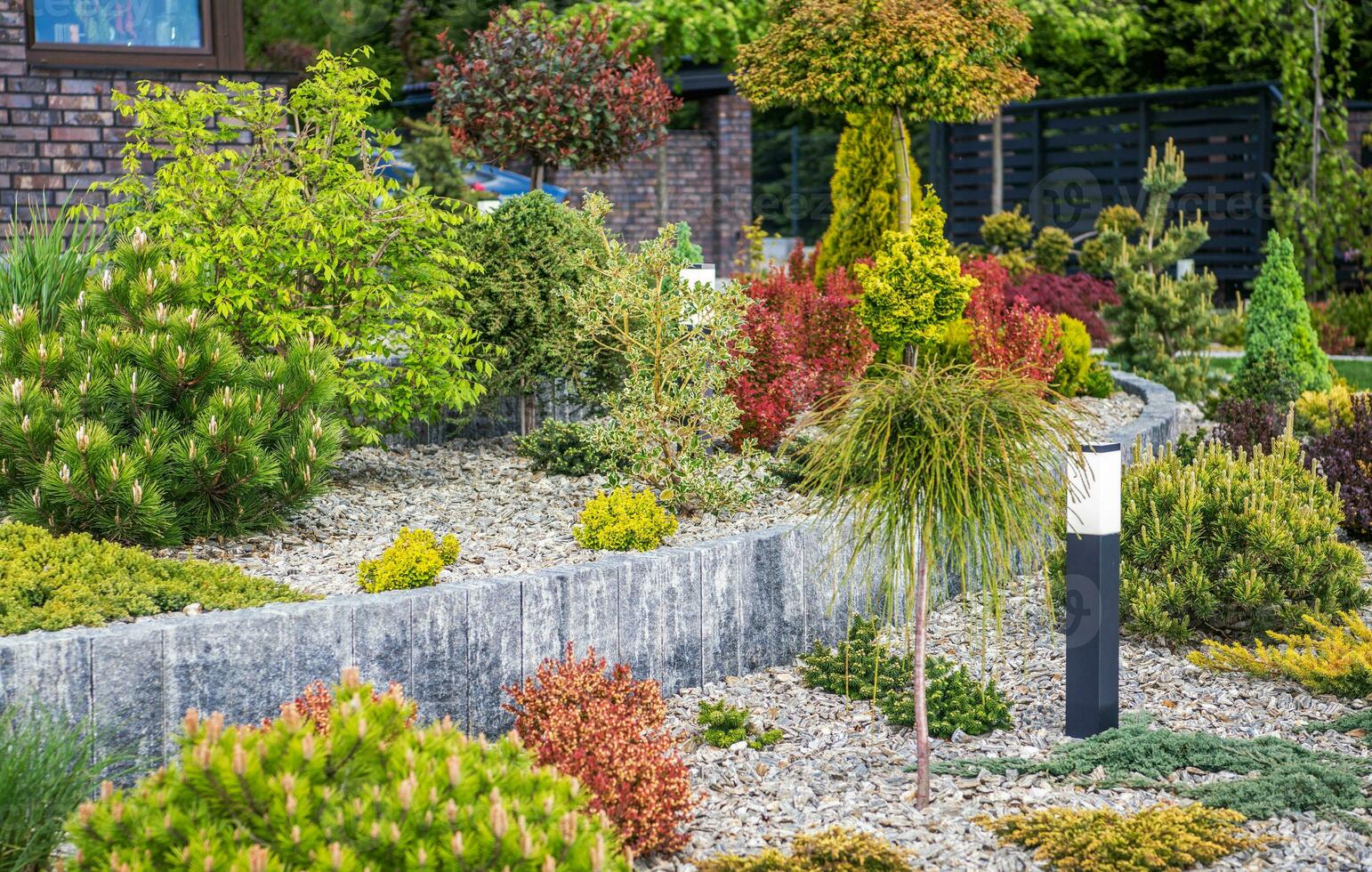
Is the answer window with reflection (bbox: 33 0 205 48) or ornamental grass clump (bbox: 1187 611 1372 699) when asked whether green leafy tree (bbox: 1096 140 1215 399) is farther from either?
window with reflection (bbox: 33 0 205 48)

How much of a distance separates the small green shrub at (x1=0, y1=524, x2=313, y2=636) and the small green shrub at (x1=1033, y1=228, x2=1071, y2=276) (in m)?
12.9

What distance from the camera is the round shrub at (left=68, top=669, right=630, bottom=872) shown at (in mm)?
2393

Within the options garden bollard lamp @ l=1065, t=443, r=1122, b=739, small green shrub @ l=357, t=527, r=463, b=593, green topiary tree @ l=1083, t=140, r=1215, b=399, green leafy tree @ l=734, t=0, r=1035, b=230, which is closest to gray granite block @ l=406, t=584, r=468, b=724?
small green shrub @ l=357, t=527, r=463, b=593

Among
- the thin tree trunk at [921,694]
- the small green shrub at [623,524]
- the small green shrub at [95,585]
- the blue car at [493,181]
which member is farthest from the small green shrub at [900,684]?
the blue car at [493,181]

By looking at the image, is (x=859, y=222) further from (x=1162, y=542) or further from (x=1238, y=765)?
(x=1238, y=765)

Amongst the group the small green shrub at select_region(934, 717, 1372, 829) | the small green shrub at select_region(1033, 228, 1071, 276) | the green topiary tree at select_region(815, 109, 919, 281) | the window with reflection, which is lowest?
the small green shrub at select_region(934, 717, 1372, 829)

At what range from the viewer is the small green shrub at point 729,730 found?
14.1 feet

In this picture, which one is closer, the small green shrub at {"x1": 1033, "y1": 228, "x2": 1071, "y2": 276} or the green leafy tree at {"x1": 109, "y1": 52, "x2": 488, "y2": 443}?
the green leafy tree at {"x1": 109, "y1": 52, "x2": 488, "y2": 443}

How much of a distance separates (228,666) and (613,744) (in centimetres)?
108

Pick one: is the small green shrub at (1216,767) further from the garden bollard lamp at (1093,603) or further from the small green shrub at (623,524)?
the small green shrub at (623,524)

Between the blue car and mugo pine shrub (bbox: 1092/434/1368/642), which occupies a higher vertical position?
the blue car

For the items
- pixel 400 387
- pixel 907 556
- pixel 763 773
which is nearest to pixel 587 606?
pixel 763 773

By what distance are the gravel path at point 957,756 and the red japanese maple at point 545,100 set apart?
5.44 metres

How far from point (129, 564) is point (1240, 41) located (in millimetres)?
19234
